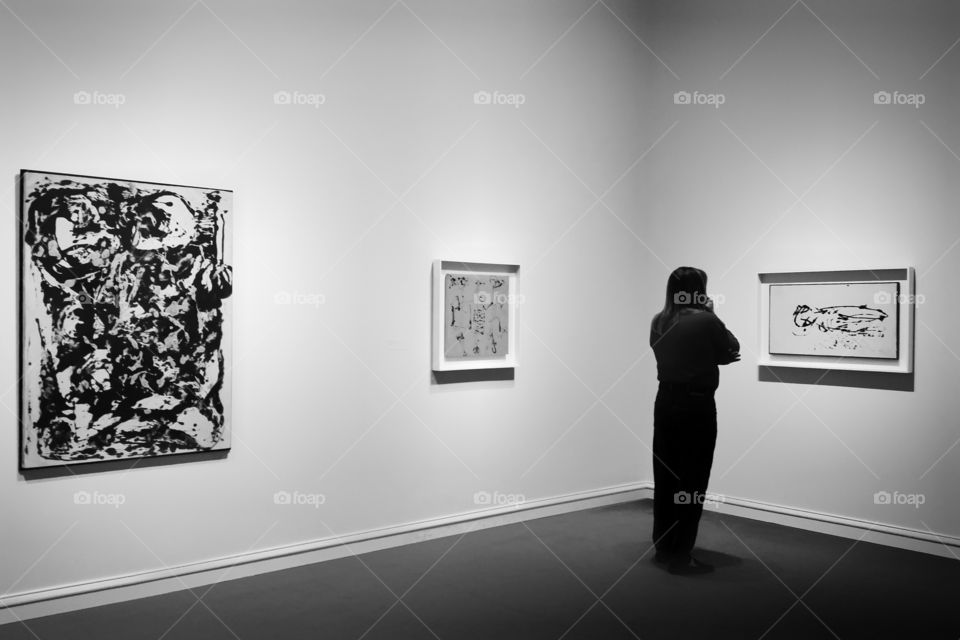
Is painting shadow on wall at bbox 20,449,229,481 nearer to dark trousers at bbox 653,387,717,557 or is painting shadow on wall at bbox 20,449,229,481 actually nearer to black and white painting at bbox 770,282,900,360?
dark trousers at bbox 653,387,717,557

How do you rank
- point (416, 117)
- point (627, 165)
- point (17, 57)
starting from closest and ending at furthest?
point (17, 57) < point (416, 117) < point (627, 165)

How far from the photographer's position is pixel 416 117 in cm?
615

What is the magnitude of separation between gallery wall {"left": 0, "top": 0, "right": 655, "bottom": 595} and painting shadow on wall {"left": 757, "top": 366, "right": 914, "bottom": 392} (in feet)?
4.17

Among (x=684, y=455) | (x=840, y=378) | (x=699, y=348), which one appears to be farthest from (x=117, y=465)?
(x=840, y=378)

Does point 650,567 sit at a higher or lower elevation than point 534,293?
lower

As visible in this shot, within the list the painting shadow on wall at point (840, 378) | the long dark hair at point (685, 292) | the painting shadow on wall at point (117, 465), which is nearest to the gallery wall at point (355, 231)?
the painting shadow on wall at point (117, 465)

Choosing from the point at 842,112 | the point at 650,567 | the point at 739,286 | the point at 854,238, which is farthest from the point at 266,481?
the point at 842,112

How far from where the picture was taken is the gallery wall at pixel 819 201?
6.01m

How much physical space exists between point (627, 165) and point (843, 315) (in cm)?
235

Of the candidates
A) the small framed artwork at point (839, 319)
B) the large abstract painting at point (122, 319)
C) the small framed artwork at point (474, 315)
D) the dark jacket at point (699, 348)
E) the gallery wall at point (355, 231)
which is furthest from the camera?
the small framed artwork at point (474, 315)

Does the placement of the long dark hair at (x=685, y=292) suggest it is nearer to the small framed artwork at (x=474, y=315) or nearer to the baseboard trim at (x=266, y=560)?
the small framed artwork at (x=474, y=315)

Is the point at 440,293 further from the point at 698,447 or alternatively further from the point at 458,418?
the point at 698,447

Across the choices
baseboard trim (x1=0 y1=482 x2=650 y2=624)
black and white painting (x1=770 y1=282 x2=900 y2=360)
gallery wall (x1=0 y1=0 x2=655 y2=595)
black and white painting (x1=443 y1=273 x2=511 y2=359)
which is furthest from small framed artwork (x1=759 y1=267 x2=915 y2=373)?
black and white painting (x1=443 y1=273 x2=511 y2=359)

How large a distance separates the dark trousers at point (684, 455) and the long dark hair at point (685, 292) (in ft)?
1.77
